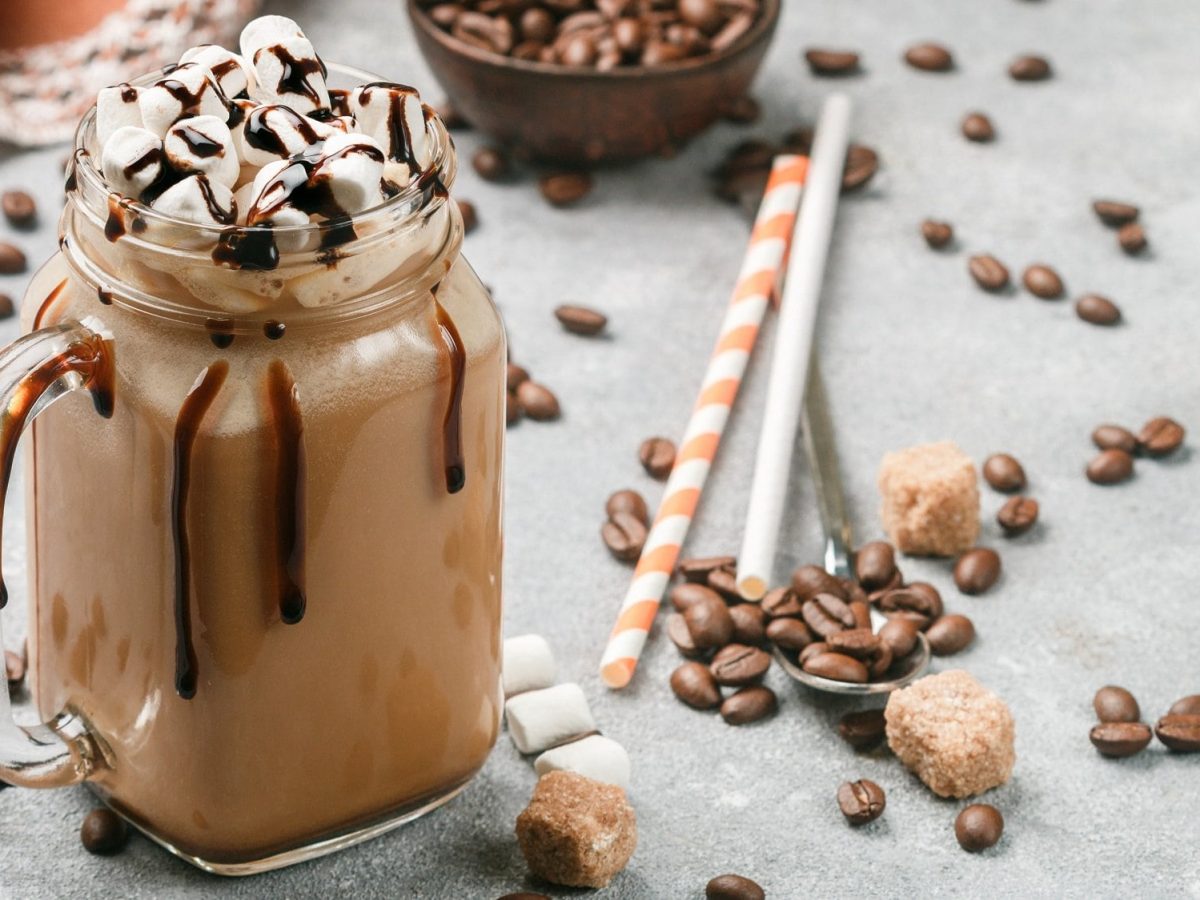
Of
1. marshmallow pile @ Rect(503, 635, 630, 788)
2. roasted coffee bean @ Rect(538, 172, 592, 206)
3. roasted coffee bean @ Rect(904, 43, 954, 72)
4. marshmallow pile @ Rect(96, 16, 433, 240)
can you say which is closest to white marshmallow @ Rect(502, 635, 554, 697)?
marshmallow pile @ Rect(503, 635, 630, 788)

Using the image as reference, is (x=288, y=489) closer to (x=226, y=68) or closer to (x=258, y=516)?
(x=258, y=516)

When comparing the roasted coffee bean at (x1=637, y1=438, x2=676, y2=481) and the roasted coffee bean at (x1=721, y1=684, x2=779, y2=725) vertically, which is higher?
the roasted coffee bean at (x1=721, y1=684, x2=779, y2=725)

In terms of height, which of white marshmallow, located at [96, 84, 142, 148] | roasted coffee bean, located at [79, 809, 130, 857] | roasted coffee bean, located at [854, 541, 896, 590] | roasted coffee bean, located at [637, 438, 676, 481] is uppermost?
white marshmallow, located at [96, 84, 142, 148]

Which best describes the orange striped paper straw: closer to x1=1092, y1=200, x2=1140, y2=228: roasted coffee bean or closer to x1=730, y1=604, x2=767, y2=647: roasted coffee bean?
x1=730, y1=604, x2=767, y2=647: roasted coffee bean

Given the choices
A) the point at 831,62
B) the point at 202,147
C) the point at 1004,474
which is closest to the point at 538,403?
the point at 1004,474

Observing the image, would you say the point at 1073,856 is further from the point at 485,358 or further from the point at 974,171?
the point at 974,171

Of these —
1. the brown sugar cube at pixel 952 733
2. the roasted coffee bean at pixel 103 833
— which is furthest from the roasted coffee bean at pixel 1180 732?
the roasted coffee bean at pixel 103 833
